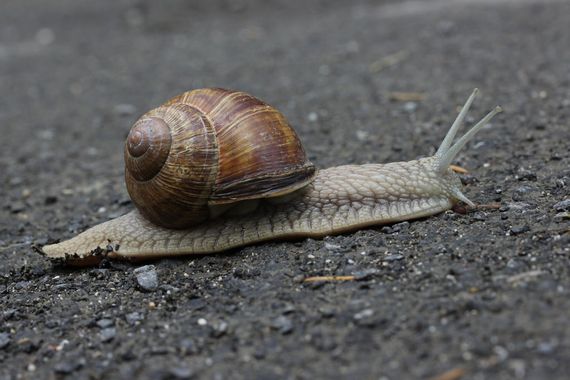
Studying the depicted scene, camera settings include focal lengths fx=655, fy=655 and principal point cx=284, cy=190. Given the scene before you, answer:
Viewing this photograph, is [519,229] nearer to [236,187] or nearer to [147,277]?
[236,187]

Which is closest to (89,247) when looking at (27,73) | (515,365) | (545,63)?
(515,365)

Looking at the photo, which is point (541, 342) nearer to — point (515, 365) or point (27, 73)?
point (515, 365)

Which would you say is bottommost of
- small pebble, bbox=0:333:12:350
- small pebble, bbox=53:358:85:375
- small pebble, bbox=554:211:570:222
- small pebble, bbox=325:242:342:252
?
small pebble, bbox=554:211:570:222

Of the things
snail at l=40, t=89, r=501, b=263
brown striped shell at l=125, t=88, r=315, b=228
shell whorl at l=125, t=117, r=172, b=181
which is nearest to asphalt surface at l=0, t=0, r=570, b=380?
snail at l=40, t=89, r=501, b=263

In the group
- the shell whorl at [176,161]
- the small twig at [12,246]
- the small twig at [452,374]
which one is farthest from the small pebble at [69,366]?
the small twig at [12,246]

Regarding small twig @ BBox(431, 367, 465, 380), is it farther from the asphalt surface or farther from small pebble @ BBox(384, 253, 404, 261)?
small pebble @ BBox(384, 253, 404, 261)
